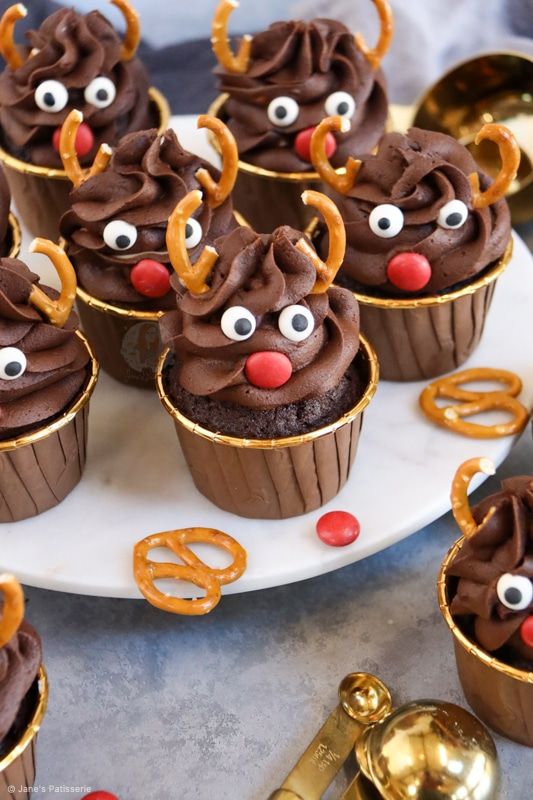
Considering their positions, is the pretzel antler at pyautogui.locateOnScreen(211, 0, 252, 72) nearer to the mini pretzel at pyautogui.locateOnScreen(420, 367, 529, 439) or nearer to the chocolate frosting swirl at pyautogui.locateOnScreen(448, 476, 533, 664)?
the mini pretzel at pyautogui.locateOnScreen(420, 367, 529, 439)

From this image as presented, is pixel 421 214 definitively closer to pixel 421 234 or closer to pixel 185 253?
pixel 421 234

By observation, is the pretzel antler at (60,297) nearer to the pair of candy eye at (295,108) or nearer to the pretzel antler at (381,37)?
the pair of candy eye at (295,108)

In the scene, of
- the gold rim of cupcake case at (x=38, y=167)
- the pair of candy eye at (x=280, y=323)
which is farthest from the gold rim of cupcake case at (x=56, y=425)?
the gold rim of cupcake case at (x=38, y=167)

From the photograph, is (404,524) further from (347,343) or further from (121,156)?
(121,156)

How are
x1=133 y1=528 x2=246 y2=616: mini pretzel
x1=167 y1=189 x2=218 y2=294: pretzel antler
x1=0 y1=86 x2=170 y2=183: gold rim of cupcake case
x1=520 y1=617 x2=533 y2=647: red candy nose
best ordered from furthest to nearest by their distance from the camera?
x1=0 y1=86 x2=170 y2=183: gold rim of cupcake case → x1=133 y1=528 x2=246 y2=616: mini pretzel → x1=167 y1=189 x2=218 y2=294: pretzel antler → x1=520 y1=617 x2=533 y2=647: red candy nose

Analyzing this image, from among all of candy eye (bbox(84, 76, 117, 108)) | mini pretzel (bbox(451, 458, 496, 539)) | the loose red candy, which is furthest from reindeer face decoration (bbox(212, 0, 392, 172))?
mini pretzel (bbox(451, 458, 496, 539))

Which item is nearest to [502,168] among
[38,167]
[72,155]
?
[72,155]

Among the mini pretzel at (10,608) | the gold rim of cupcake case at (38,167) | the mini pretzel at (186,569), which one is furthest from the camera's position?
the gold rim of cupcake case at (38,167)
